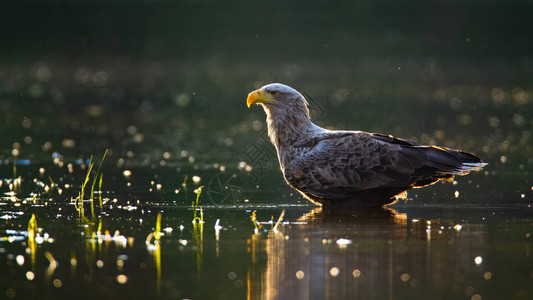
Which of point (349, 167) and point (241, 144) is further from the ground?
point (241, 144)

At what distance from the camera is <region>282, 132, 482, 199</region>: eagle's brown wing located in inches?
396

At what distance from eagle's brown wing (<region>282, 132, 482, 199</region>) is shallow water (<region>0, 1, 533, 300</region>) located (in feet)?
1.24

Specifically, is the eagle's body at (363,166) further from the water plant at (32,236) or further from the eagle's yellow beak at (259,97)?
the water plant at (32,236)

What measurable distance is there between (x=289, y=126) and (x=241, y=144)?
656 centimetres

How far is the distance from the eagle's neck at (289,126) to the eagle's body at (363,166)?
0.51ft

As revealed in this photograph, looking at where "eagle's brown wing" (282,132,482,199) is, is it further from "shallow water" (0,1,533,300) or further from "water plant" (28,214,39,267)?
"water plant" (28,214,39,267)

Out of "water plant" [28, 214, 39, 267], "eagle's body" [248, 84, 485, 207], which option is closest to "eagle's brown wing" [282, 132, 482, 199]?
"eagle's body" [248, 84, 485, 207]

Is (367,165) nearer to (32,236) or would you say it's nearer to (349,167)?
(349,167)

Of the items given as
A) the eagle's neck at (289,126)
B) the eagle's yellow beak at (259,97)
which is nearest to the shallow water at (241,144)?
the eagle's neck at (289,126)

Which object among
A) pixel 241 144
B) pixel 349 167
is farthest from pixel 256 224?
pixel 241 144

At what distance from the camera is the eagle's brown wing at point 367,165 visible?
1005cm

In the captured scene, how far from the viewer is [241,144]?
17.7 meters

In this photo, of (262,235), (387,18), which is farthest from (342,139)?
(387,18)

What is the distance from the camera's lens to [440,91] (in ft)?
98.6
